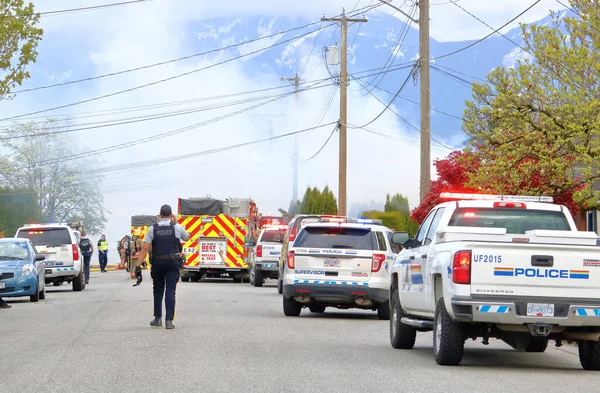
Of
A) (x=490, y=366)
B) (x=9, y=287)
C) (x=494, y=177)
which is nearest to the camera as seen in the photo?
(x=490, y=366)

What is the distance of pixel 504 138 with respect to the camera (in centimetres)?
2055

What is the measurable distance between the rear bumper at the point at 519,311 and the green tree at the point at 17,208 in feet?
193

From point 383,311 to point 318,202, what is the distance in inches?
2087

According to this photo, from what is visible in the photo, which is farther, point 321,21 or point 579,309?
point 321,21

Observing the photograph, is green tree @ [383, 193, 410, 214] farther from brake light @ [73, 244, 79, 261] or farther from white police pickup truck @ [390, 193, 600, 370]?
white police pickup truck @ [390, 193, 600, 370]

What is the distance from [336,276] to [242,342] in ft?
18.9

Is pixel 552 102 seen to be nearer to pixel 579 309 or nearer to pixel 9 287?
pixel 579 309

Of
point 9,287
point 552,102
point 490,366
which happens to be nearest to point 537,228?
point 490,366

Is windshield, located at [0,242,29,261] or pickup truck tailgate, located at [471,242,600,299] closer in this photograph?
pickup truck tailgate, located at [471,242,600,299]

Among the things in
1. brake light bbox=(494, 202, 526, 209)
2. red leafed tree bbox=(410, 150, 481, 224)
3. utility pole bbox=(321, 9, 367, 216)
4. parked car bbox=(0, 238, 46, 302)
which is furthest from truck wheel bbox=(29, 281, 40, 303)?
utility pole bbox=(321, 9, 367, 216)

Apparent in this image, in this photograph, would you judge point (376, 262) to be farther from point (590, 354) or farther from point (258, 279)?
point (258, 279)

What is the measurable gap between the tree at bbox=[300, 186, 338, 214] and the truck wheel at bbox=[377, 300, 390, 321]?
2017 inches

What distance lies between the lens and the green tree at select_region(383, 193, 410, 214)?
54938 millimetres

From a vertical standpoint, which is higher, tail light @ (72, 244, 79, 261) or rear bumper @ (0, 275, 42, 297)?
tail light @ (72, 244, 79, 261)
